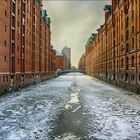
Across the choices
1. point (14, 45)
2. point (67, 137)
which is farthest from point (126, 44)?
point (67, 137)

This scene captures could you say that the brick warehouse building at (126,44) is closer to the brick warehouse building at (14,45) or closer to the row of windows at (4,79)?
the row of windows at (4,79)

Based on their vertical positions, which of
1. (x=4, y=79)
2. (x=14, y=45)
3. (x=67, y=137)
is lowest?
(x=67, y=137)

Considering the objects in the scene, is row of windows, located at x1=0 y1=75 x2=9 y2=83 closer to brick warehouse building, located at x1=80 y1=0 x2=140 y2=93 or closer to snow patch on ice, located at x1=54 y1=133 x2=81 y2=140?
brick warehouse building, located at x1=80 y1=0 x2=140 y2=93

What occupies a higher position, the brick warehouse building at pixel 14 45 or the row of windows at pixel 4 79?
the brick warehouse building at pixel 14 45

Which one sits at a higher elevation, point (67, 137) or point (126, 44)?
point (126, 44)

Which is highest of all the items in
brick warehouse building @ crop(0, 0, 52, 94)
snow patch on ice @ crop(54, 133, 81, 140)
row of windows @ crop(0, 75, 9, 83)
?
brick warehouse building @ crop(0, 0, 52, 94)

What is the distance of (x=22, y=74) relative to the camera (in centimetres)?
4869

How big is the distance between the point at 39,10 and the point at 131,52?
41827 mm

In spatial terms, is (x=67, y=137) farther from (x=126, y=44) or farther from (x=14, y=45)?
(x=126, y=44)

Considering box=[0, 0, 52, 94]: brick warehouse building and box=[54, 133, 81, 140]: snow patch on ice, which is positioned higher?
box=[0, 0, 52, 94]: brick warehouse building

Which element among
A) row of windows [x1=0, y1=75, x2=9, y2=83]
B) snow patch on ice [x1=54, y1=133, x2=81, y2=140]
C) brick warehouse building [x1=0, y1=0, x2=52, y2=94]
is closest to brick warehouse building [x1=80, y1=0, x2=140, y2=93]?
row of windows [x1=0, y1=75, x2=9, y2=83]

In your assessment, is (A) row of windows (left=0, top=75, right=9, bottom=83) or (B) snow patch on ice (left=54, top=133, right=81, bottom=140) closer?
(B) snow patch on ice (left=54, top=133, right=81, bottom=140)

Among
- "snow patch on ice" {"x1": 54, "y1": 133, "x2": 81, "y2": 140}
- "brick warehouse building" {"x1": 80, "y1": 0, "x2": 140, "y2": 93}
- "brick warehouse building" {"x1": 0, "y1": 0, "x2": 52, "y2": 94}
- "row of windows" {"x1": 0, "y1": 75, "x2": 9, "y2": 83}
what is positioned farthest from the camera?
"brick warehouse building" {"x1": 80, "y1": 0, "x2": 140, "y2": 93}

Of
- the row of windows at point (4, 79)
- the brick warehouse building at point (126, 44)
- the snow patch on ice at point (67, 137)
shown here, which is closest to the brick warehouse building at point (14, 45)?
the row of windows at point (4, 79)
